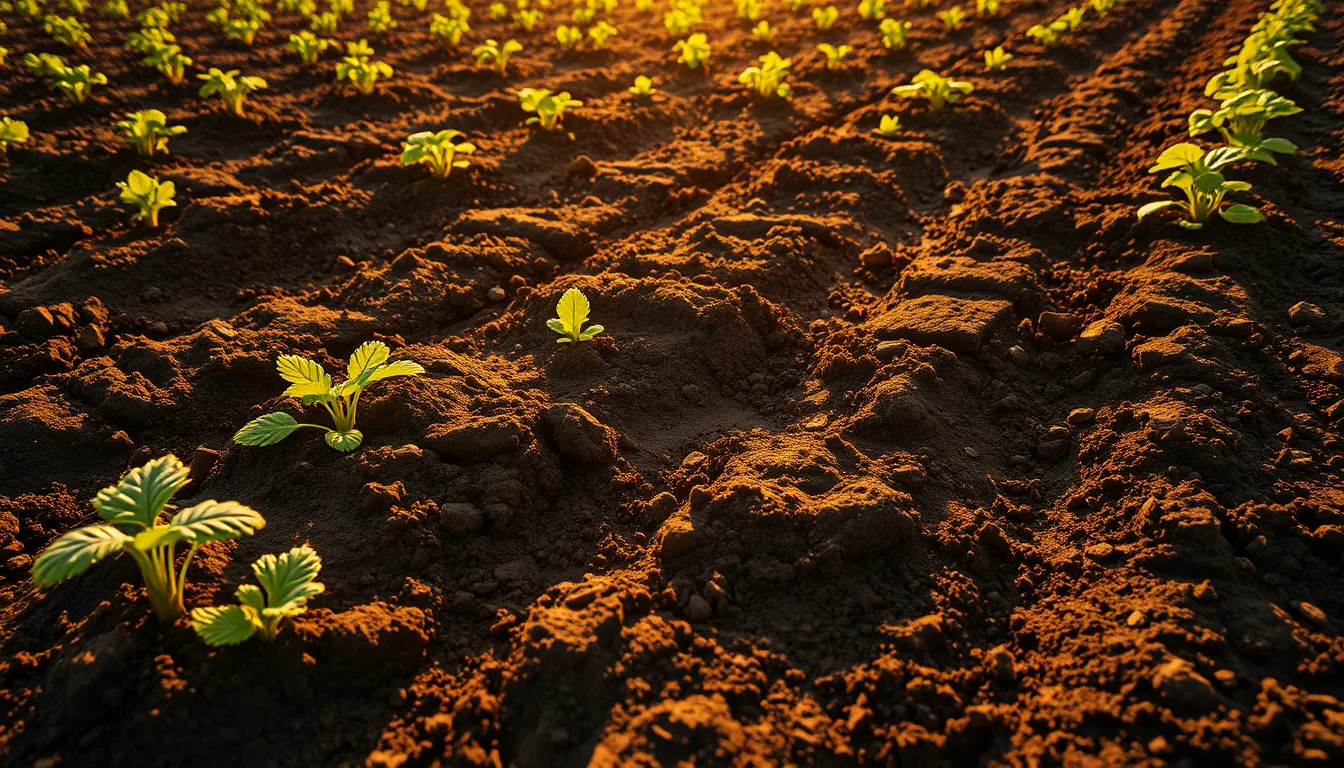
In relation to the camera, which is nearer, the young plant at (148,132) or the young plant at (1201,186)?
the young plant at (1201,186)

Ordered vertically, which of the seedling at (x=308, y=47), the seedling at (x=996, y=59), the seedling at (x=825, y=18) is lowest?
the seedling at (x=308, y=47)

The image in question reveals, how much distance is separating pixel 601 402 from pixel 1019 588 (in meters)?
2.11

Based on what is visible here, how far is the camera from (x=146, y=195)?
17.0 ft

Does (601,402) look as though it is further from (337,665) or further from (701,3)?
(701,3)

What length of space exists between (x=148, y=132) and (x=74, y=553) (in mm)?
5908

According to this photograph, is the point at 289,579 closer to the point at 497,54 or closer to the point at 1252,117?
the point at 1252,117

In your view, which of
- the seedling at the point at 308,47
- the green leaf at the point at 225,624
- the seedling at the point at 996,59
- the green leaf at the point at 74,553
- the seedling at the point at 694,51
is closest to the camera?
the green leaf at the point at 74,553

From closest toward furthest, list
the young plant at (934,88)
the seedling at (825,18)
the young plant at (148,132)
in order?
the young plant at (148,132), the young plant at (934,88), the seedling at (825,18)

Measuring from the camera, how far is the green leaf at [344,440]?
3139 mm

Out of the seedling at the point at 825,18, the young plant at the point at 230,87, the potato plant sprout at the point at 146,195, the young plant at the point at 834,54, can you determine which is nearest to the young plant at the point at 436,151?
the potato plant sprout at the point at 146,195

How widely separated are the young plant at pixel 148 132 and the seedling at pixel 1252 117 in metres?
8.30

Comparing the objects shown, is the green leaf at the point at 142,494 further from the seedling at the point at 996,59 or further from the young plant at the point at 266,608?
the seedling at the point at 996,59

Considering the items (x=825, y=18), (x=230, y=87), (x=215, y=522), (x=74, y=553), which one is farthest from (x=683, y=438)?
(x=825, y=18)

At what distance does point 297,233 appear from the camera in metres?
5.56
